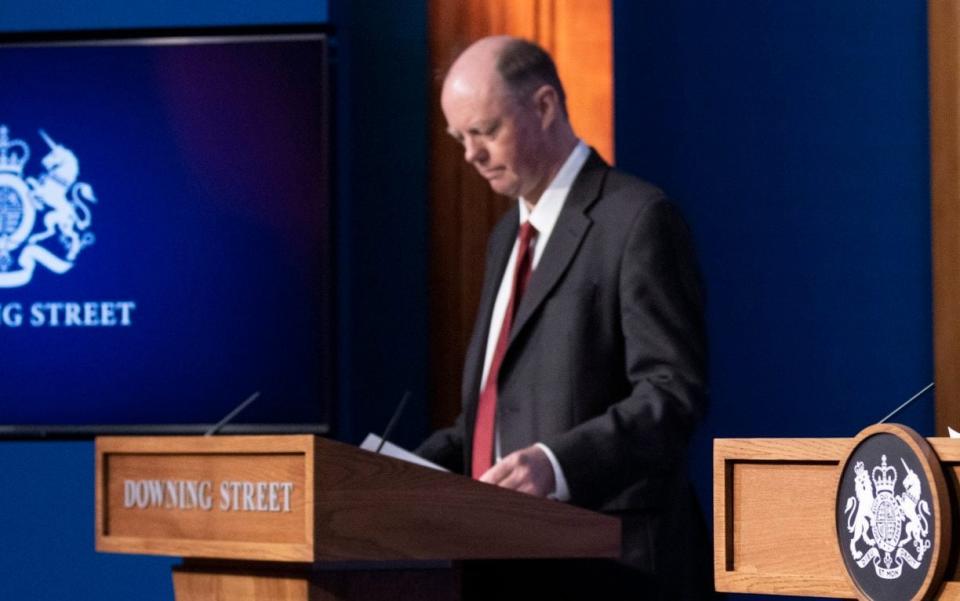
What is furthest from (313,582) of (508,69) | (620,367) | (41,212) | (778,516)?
(41,212)

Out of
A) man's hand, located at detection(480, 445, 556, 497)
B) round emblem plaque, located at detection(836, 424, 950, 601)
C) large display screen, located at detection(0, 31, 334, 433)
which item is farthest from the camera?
large display screen, located at detection(0, 31, 334, 433)

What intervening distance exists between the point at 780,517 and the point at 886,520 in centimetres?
19

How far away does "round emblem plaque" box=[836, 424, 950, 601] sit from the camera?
142 centimetres

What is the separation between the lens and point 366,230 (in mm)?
3928

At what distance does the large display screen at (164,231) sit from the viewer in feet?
11.9

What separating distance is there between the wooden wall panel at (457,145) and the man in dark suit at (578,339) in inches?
38.9

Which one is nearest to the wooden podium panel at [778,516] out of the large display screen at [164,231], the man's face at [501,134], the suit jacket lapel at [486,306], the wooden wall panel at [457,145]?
the suit jacket lapel at [486,306]

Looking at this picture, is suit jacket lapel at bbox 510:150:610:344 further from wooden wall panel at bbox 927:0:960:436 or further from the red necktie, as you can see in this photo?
wooden wall panel at bbox 927:0:960:436

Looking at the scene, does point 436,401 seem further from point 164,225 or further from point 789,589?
point 789,589

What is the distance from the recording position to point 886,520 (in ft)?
4.91

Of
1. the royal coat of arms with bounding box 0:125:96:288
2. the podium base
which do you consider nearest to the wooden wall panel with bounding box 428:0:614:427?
the royal coat of arms with bounding box 0:125:96:288

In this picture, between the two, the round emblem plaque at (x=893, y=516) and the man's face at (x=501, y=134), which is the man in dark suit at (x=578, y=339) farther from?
the round emblem plaque at (x=893, y=516)

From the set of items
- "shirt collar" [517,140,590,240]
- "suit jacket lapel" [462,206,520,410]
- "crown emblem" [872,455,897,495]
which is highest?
"shirt collar" [517,140,590,240]

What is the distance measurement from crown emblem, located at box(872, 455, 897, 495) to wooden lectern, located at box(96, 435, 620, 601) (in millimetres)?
705
